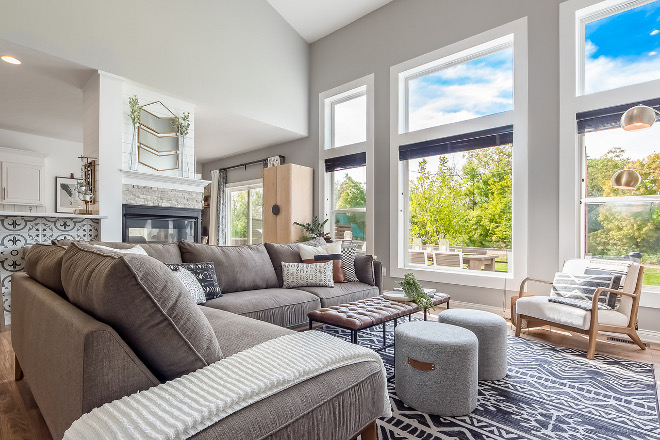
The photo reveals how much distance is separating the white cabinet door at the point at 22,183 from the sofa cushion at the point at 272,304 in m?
5.89

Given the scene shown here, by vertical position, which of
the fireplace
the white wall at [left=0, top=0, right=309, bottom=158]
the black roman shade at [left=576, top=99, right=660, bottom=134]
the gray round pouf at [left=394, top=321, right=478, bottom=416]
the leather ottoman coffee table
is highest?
the white wall at [left=0, top=0, right=309, bottom=158]

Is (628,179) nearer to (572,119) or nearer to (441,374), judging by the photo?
(572,119)

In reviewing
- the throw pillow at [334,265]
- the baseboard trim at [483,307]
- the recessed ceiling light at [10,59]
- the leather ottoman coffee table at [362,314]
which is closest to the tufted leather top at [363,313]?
the leather ottoman coffee table at [362,314]

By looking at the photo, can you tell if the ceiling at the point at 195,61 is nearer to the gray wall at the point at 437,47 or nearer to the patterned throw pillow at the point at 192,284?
the gray wall at the point at 437,47

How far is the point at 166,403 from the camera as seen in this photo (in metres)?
0.85

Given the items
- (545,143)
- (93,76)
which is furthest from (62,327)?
(545,143)

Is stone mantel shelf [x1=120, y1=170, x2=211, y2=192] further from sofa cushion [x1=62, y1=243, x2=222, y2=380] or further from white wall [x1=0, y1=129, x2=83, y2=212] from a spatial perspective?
white wall [x1=0, y1=129, x2=83, y2=212]

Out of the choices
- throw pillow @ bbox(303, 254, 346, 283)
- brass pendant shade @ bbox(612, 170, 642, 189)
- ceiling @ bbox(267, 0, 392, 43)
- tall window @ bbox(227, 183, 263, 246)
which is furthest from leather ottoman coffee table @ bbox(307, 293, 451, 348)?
tall window @ bbox(227, 183, 263, 246)

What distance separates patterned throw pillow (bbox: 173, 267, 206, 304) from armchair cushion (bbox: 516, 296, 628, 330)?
2.79 m

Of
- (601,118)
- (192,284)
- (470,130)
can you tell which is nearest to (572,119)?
(601,118)

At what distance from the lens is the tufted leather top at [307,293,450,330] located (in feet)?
7.48

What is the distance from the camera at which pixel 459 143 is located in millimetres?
4523

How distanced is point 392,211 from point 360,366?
400 cm

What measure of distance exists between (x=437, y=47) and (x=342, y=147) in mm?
2009
